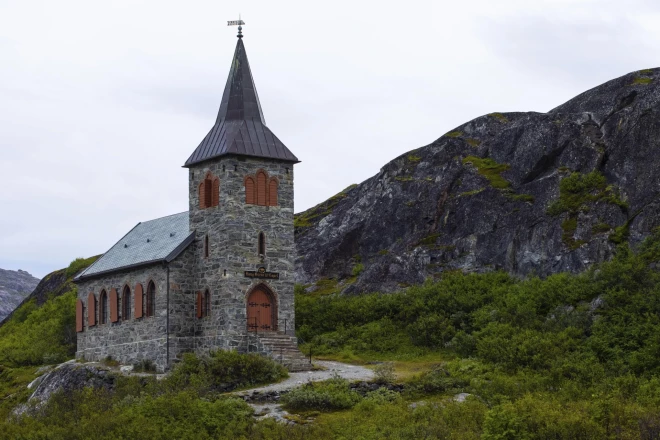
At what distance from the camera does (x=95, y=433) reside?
126ft

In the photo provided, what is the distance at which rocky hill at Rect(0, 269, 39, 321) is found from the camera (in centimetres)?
12866

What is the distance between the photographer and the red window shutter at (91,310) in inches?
2296

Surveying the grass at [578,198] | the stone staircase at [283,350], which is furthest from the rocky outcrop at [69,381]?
the grass at [578,198]

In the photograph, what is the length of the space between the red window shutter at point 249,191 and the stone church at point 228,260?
1.8 inches

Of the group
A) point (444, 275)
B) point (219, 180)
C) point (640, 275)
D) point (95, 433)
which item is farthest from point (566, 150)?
point (95, 433)

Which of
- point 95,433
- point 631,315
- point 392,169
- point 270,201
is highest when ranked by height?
point 392,169

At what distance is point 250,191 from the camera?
5250 centimetres

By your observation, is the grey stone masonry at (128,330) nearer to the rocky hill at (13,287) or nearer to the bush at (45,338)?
the bush at (45,338)

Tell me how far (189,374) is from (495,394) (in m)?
13.7

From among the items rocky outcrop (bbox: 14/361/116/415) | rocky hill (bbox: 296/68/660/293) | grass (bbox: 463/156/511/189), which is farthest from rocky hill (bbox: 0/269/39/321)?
rocky outcrop (bbox: 14/361/116/415)

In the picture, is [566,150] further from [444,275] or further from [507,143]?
[444,275]

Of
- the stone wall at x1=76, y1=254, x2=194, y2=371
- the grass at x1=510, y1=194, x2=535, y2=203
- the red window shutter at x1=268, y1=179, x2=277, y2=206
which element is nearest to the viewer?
the stone wall at x1=76, y1=254, x2=194, y2=371

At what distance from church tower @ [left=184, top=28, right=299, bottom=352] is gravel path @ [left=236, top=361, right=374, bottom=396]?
337cm

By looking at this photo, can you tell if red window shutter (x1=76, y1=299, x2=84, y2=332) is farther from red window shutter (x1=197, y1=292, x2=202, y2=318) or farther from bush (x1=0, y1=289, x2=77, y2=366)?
red window shutter (x1=197, y1=292, x2=202, y2=318)
